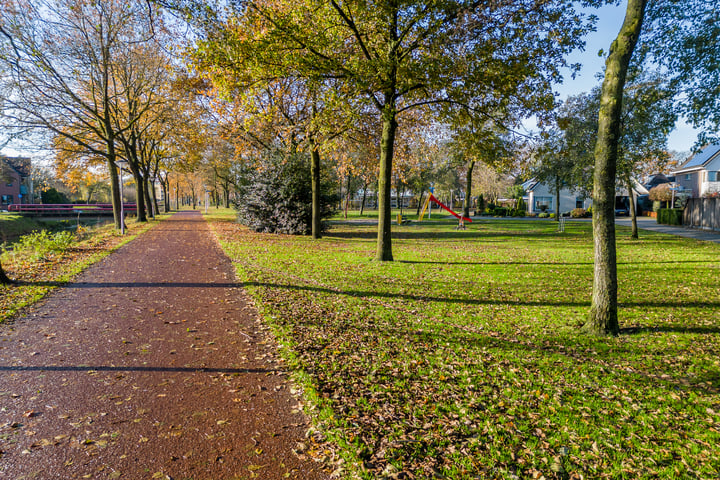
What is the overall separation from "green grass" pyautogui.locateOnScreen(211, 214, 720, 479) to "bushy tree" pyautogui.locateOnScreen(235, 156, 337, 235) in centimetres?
1052

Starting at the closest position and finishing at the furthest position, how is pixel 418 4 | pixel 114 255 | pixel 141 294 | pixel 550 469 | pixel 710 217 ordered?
pixel 550 469
pixel 141 294
pixel 418 4
pixel 114 255
pixel 710 217

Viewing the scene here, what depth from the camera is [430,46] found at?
11.2 meters

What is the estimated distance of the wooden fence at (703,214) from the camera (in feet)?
80.5

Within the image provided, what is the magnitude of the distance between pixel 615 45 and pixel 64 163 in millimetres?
30665

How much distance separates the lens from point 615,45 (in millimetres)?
5934

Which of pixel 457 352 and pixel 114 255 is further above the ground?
pixel 114 255

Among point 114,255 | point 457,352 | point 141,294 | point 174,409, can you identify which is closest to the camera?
point 174,409

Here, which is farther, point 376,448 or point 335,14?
point 335,14

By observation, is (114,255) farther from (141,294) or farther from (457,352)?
(457,352)

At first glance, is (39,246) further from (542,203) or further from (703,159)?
(542,203)

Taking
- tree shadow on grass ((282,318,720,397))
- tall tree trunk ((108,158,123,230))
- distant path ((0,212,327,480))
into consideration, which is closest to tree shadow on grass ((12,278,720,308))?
distant path ((0,212,327,480))

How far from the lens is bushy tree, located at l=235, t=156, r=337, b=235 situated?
2084 centimetres

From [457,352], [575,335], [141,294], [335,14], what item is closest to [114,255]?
[141,294]

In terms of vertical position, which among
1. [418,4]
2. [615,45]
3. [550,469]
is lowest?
[550,469]
